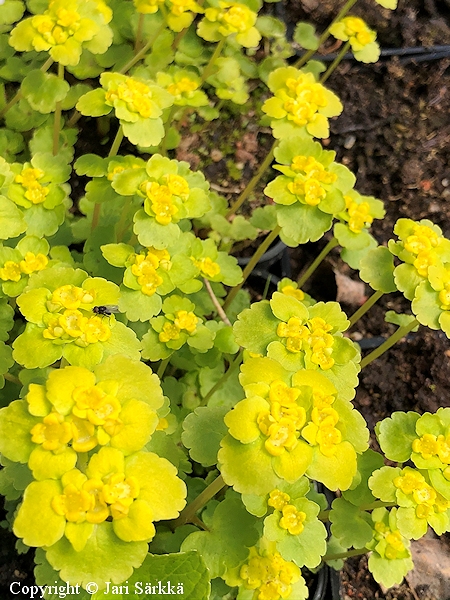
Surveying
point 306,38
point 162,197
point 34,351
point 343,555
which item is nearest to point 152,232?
point 162,197

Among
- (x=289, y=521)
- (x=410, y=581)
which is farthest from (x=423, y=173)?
(x=289, y=521)

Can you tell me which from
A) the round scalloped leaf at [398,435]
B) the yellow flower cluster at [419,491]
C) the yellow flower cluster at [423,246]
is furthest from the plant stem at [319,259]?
the yellow flower cluster at [419,491]

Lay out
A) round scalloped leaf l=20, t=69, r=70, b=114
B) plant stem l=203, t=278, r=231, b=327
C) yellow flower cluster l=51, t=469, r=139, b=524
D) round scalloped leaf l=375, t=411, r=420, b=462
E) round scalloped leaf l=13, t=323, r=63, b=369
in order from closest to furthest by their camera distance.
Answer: yellow flower cluster l=51, t=469, r=139, b=524 → round scalloped leaf l=13, t=323, r=63, b=369 → round scalloped leaf l=375, t=411, r=420, b=462 → round scalloped leaf l=20, t=69, r=70, b=114 → plant stem l=203, t=278, r=231, b=327

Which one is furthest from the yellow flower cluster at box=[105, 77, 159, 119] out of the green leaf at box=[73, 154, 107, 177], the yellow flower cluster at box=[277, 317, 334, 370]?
Result: the yellow flower cluster at box=[277, 317, 334, 370]

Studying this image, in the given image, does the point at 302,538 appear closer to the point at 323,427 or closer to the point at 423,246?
the point at 323,427

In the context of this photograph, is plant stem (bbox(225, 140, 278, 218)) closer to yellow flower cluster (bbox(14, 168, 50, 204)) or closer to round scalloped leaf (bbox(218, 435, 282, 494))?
yellow flower cluster (bbox(14, 168, 50, 204))

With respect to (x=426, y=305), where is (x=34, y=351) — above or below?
below

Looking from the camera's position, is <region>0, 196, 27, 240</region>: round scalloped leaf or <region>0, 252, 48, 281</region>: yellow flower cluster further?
<region>0, 252, 48, 281</region>: yellow flower cluster
